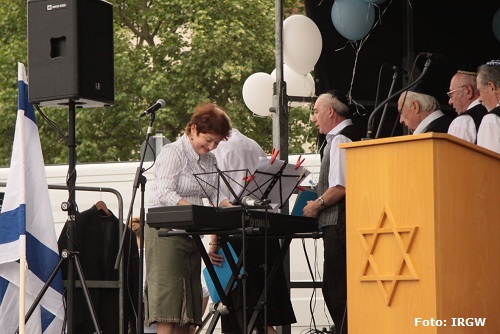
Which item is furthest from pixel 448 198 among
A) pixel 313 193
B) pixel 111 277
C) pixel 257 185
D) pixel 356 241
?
pixel 111 277

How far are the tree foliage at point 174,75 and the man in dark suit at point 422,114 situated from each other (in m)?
14.2

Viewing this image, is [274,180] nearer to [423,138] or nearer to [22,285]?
[423,138]

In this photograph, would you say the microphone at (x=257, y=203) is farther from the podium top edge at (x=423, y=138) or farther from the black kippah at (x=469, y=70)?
the black kippah at (x=469, y=70)

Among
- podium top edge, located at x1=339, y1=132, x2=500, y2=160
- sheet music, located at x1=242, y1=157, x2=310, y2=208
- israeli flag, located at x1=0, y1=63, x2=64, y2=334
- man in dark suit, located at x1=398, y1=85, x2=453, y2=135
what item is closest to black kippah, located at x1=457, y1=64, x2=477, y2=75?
man in dark suit, located at x1=398, y1=85, x2=453, y2=135

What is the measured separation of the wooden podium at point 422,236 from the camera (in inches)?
179

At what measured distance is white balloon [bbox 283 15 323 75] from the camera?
787 cm

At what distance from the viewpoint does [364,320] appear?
188 inches

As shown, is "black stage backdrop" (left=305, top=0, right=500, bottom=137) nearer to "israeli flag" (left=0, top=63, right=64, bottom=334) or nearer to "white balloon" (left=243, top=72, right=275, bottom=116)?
"white balloon" (left=243, top=72, right=275, bottom=116)

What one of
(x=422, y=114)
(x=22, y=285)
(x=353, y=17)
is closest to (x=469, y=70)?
(x=422, y=114)

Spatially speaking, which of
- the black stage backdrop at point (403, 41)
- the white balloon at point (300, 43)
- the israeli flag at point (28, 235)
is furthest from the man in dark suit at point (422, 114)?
the israeli flag at point (28, 235)

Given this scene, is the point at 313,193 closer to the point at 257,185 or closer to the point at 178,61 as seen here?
the point at 257,185

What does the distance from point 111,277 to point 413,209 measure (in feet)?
8.87

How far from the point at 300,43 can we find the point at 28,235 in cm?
276

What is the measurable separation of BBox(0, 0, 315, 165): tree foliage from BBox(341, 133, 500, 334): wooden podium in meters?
16.3
